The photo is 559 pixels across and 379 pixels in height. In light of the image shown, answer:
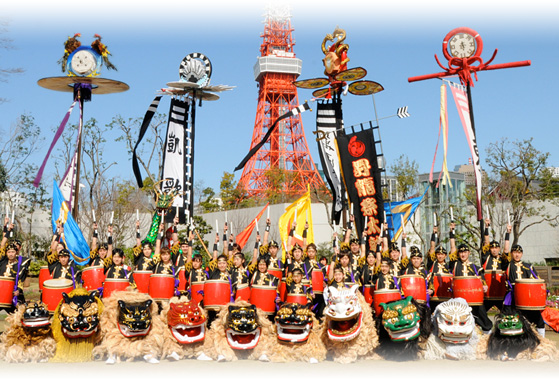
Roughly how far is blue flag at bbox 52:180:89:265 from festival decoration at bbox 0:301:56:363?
11.4 feet

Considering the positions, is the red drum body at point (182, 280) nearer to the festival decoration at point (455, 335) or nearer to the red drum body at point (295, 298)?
the red drum body at point (295, 298)

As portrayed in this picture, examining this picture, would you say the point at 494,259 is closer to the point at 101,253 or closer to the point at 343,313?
the point at 343,313

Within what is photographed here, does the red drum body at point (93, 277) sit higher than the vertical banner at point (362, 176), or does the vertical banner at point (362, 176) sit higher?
the vertical banner at point (362, 176)

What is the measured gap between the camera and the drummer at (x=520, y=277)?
870cm

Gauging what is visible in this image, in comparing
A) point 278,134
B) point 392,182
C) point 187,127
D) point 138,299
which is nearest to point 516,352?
point 138,299

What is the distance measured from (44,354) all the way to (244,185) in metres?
38.2

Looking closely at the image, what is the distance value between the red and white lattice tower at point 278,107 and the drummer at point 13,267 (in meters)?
36.1

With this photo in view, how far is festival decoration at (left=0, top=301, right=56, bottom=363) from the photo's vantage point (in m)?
8.22

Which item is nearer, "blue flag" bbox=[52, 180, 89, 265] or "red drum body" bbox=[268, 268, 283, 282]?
"red drum body" bbox=[268, 268, 283, 282]

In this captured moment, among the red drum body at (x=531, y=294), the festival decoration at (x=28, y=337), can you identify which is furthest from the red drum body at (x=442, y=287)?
the festival decoration at (x=28, y=337)

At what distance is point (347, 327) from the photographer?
27.0 ft

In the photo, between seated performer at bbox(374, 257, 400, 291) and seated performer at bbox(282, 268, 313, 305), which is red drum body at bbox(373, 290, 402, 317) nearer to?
seated performer at bbox(374, 257, 400, 291)

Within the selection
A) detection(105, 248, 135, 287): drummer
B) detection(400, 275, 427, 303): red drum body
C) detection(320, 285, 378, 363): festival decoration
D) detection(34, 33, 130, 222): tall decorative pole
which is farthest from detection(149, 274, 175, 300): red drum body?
detection(34, 33, 130, 222): tall decorative pole

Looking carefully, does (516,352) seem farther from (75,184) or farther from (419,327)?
(75,184)
